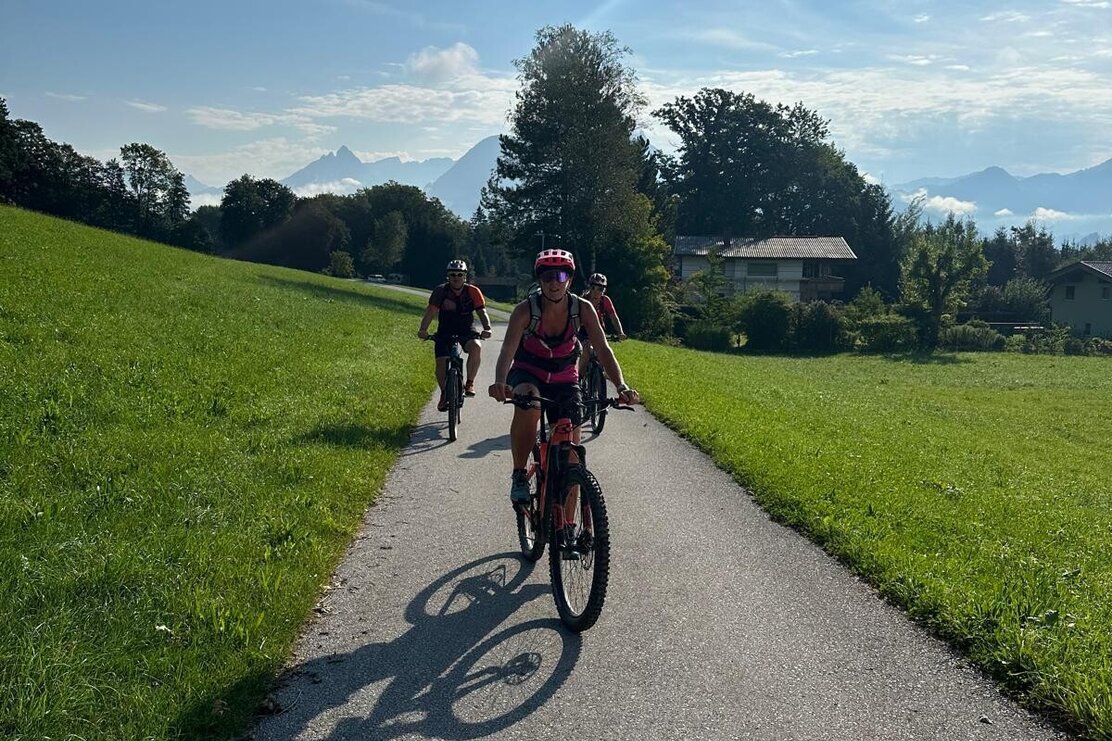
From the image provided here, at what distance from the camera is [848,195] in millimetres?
91250

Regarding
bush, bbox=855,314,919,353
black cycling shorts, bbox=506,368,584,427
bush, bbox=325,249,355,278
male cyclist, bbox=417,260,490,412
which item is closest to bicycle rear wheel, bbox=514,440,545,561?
black cycling shorts, bbox=506,368,584,427

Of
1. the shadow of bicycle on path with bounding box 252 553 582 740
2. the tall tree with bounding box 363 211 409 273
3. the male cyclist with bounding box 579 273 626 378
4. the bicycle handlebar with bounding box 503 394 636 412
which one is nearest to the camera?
the shadow of bicycle on path with bounding box 252 553 582 740

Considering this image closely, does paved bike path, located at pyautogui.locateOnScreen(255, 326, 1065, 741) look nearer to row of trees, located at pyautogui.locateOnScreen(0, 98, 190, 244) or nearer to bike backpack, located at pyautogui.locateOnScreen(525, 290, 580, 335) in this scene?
bike backpack, located at pyautogui.locateOnScreen(525, 290, 580, 335)

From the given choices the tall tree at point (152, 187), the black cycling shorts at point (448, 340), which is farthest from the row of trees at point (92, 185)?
the black cycling shorts at point (448, 340)

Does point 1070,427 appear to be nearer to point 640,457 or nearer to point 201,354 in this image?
point 640,457

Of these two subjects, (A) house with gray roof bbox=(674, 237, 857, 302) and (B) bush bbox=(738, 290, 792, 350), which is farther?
(A) house with gray roof bbox=(674, 237, 857, 302)

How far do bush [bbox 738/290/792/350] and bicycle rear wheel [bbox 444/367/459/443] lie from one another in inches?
1539

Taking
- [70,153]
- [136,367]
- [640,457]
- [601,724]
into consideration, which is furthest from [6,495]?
[70,153]

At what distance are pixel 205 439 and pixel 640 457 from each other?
4.54 meters

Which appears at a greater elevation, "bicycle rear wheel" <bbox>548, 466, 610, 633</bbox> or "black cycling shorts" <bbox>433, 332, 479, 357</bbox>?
"black cycling shorts" <bbox>433, 332, 479, 357</bbox>

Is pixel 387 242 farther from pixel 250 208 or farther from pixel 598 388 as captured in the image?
pixel 598 388

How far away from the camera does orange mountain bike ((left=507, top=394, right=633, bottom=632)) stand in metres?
4.43

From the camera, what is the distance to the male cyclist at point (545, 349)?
17.2ft

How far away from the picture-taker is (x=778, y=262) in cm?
7019
